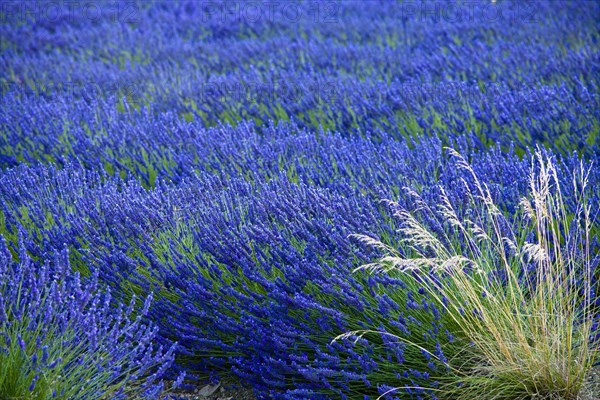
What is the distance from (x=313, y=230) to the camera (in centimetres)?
272

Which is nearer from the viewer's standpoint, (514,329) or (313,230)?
(514,329)

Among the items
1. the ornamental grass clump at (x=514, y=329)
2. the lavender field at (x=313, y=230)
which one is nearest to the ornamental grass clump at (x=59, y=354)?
the lavender field at (x=313, y=230)

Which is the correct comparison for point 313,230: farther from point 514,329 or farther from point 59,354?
point 59,354

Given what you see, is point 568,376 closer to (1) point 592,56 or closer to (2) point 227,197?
(2) point 227,197

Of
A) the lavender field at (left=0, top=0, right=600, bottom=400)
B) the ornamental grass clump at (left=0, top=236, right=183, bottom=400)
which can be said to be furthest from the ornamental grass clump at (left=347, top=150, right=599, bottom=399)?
the ornamental grass clump at (left=0, top=236, right=183, bottom=400)

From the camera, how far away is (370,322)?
2396 millimetres

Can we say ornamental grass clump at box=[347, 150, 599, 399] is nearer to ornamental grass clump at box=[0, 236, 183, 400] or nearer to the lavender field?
the lavender field

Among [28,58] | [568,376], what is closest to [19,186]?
[568,376]

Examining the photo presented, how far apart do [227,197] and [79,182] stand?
86 centimetres

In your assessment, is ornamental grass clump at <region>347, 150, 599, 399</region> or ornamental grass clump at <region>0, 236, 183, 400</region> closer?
ornamental grass clump at <region>0, 236, 183, 400</region>

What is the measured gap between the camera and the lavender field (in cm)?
221

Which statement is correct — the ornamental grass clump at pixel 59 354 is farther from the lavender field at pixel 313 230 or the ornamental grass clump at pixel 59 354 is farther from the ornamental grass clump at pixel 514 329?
the ornamental grass clump at pixel 514 329

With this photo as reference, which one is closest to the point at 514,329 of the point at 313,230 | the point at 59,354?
the point at 313,230

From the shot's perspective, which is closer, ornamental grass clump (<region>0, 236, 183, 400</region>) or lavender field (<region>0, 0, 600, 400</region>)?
ornamental grass clump (<region>0, 236, 183, 400</region>)
